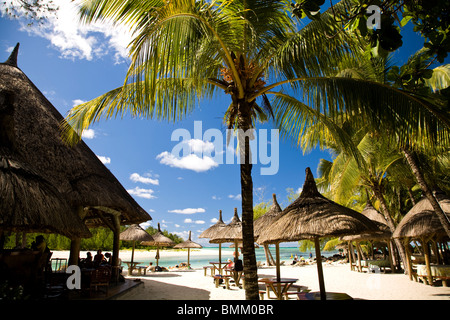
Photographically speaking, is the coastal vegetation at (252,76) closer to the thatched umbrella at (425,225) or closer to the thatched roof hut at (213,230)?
the thatched umbrella at (425,225)

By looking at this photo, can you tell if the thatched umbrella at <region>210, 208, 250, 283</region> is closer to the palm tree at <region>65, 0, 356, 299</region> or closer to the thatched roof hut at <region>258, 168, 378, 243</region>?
the thatched roof hut at <region>258, 168, 378, 243</region>

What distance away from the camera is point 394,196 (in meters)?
20.4

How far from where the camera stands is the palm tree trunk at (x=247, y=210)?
4.75 metres

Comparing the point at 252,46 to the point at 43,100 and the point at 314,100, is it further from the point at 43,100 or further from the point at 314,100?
the point at 43,100

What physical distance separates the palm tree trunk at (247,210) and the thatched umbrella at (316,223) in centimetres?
135

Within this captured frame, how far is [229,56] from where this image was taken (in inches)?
192

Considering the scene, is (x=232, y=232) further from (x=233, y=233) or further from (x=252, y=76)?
(x=252, y=76)

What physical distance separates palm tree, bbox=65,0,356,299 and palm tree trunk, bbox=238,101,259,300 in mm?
16

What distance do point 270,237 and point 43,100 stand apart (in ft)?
27.4

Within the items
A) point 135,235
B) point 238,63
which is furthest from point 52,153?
point 135,235

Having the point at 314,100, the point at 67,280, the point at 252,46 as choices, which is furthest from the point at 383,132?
the point at 67,280

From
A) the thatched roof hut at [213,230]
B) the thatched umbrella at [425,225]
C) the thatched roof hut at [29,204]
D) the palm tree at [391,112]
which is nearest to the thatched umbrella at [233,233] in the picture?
the thatched roof hut at [213,230]

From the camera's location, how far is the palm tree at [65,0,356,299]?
392 cm

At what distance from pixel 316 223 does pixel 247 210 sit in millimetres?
1802
